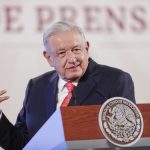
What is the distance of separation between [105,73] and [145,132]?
0.88m

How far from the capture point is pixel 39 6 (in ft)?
8.03

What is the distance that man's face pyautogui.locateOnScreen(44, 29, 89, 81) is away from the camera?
1819 mm

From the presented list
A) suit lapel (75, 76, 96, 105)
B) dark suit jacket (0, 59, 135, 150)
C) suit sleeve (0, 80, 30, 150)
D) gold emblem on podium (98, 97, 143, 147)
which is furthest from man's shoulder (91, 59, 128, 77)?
gold emblem on podium (98, 97, 143, 147)

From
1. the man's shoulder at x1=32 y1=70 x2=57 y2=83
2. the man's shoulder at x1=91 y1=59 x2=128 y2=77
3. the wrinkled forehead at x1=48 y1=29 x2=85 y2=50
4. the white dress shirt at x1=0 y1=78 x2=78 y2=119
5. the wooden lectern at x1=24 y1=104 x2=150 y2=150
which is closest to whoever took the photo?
the wooden lectern at x1=24 y1=104 x2=150 y2=150

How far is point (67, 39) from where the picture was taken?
1.81 meters

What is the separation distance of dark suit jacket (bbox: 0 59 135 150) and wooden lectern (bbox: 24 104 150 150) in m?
0.64

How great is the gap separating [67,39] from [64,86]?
0.25m

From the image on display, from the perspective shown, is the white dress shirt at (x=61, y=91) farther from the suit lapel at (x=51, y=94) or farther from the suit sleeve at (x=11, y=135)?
the suit sleeve at (x=11, y=135)

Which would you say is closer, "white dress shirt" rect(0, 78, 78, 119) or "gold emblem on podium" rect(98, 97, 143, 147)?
"gold emblem on podium" rect(98, 97, 143, 147)

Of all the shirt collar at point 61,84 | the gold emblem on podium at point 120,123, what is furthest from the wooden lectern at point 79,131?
the shirt collar at point 61,84

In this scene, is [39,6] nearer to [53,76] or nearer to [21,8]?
[21,8]

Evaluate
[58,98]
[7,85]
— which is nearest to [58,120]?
[58,98]

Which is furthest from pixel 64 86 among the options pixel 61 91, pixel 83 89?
pixel 83 89

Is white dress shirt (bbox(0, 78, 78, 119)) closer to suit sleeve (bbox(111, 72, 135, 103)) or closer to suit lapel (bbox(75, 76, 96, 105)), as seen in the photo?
suit lapel (bbox(75, 76, 96, 105))
